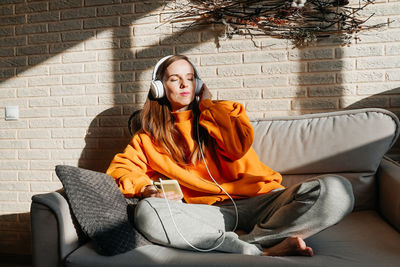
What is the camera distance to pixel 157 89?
1.92m

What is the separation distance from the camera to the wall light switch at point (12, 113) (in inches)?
104

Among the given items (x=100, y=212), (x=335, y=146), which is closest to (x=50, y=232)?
(x=100, y=212)

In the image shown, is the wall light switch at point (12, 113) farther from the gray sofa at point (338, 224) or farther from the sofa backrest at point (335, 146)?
the sofa backrest at point (335, 146)

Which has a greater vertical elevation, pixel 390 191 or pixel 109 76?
pixel 109 76

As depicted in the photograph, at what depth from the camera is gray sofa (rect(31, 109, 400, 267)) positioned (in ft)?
4.09

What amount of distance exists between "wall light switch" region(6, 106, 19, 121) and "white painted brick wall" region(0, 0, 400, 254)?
36mm

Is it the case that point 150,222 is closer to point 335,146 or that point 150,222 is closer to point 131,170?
point 131,170

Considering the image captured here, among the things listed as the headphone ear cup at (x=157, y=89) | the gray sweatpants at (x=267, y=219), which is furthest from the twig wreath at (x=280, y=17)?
the gray sweatpants at (x=267, y=219)

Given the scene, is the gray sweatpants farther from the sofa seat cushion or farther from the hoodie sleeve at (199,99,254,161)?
the hoodie sleeve at (199,99,254,161)

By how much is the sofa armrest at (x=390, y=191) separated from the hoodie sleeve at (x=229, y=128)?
67cm

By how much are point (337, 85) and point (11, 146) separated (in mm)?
2388

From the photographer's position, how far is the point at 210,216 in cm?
157

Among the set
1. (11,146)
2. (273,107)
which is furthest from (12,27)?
(273,107)

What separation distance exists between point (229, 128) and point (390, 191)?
800 millimetres
